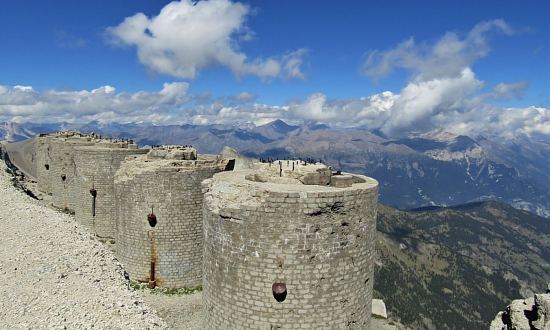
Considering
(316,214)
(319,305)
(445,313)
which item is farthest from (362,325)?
(445,313)

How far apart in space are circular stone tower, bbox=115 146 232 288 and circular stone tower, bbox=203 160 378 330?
28.5ft

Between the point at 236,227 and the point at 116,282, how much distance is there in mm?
4515

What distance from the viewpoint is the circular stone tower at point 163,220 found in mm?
23062

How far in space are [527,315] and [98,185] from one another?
26.1 meters

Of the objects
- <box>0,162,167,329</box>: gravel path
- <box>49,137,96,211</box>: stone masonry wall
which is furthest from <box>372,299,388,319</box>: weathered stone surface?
<box>49,137,96,211</box>: stone masonry wall

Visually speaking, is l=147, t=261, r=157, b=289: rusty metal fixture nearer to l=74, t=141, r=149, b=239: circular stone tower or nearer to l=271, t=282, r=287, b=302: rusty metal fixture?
l=74, t=141, r=149, b=239: circular stone tower

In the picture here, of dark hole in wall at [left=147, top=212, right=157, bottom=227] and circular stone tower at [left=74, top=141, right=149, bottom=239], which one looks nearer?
dark hole in wall at [left=147, top=212, right=157, bottom=227]

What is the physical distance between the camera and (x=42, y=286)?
12.6 meters

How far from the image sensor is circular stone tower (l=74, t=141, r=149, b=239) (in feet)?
97.2

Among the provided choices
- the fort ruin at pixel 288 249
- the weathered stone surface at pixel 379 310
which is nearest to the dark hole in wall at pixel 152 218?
the fort ruin at pixel 288 249

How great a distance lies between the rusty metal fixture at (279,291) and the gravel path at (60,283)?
143 inches

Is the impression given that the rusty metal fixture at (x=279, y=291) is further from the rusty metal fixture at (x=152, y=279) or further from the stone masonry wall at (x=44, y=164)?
the stone masonry wall at (x=44, y=164)

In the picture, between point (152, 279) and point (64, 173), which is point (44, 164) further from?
point (152, 279)

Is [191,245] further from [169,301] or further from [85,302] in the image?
[85,302]
